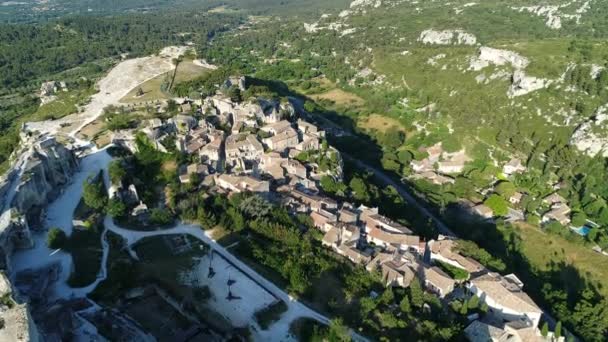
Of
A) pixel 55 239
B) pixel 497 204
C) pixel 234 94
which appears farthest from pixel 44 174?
pixel 497 204

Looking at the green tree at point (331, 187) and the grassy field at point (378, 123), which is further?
the grassy field at point (378, 123)

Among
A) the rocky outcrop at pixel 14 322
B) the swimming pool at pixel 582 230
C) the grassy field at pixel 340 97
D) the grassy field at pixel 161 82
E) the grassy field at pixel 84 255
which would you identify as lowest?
the swimming pool at pixel 582 230

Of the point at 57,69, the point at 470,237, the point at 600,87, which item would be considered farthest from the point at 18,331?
the point at 57,69

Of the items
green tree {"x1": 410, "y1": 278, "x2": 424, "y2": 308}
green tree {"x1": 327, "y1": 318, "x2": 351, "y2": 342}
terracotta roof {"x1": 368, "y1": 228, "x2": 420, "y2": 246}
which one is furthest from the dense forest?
green tree {"x1": 410, "y1": 278, "x2": 424, "y2": 308}

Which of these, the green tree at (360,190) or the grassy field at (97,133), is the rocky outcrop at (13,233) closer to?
the grassy field at (97,133)

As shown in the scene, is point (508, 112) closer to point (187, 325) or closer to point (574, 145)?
point (574, 145)

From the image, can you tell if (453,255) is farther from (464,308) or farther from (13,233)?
(13,233)

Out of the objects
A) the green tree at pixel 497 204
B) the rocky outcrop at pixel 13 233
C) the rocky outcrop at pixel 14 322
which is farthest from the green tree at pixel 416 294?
the rocky outcrop at pixel 13 233
